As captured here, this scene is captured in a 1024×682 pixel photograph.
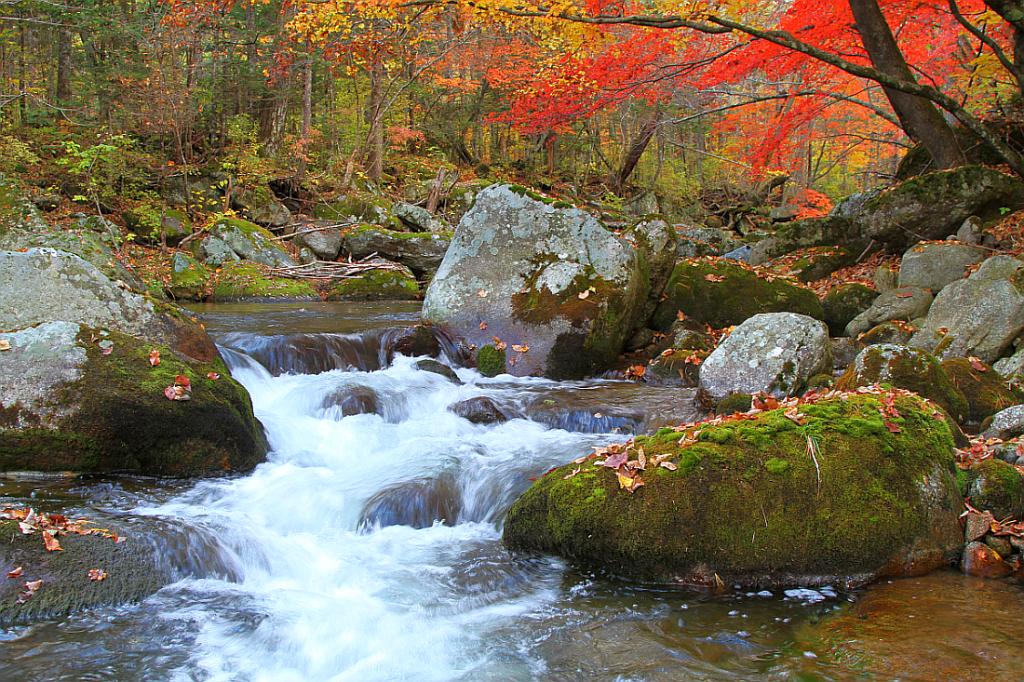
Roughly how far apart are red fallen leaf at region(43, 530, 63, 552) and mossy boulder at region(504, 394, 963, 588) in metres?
2.70

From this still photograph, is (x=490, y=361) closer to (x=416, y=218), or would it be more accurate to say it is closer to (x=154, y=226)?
(x=154, y=226)

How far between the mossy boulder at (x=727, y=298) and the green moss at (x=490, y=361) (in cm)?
270

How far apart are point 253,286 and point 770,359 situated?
35.8 feet

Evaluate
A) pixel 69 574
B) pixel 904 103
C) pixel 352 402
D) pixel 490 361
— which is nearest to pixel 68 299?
pixel 352 402

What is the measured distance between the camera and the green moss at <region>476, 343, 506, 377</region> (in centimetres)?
938

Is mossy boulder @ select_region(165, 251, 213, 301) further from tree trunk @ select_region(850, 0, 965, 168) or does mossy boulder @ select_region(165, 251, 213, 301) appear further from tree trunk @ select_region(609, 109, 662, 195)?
tree trunk @ select_region(609, 109, 662, 195)

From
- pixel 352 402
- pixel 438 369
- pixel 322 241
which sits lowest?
pixel 352 402

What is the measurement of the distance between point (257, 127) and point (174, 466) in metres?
17.5

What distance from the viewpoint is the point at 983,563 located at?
4141 millimetres

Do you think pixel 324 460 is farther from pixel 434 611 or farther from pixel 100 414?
pixel 434 611

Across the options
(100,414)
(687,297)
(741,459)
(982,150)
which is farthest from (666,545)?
(982,150)

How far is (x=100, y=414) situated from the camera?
5422mm

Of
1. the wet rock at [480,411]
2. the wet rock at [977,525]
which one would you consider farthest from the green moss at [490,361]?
the wet rock at [977,525]

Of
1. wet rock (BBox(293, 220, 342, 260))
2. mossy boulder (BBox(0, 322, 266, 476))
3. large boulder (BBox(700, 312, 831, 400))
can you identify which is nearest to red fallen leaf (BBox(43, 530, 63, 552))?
mossy boulder (BBox(0, 322, 266, 476))
